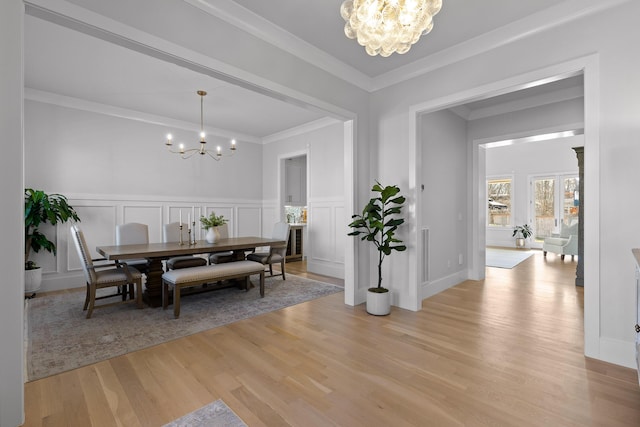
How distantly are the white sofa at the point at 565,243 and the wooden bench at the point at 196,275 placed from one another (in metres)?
7.21

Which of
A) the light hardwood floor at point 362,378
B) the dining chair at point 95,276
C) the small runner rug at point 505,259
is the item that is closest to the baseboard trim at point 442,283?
the light hardwood floor at point 362,378

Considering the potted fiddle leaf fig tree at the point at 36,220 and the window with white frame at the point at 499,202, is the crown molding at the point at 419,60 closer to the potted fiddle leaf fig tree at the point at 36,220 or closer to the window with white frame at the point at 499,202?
the potted fiddle leaf fig tree at the point at 36,220

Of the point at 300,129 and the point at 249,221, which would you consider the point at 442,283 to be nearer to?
the point at 300,129

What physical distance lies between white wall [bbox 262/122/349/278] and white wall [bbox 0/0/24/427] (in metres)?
4.27

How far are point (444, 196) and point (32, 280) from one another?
5796mm

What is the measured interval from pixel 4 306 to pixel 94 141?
4.18 meters

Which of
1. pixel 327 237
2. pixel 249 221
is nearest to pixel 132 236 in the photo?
pixel 249 221

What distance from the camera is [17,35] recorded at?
5.34 feet

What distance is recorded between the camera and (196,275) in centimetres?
344

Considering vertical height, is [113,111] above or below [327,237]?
above

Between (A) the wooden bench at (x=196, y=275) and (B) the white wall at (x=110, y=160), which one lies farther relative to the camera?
(B) the white wall at (x=110, y=160)

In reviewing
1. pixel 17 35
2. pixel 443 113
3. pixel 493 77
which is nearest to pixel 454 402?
pixel 493 77

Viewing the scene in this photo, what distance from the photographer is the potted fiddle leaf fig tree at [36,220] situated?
3.91 m

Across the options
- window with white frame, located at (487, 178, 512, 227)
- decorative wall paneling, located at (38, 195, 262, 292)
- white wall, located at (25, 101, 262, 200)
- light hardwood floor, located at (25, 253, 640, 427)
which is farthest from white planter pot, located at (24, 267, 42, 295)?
window with white frame, located at (487, 178, 512, 227)
